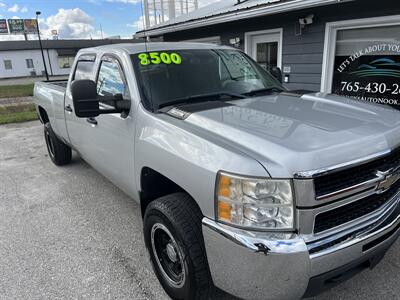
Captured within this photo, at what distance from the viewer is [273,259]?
5.63 ft

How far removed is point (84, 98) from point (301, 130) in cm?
162

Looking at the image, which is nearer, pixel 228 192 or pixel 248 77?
pixel 228 192

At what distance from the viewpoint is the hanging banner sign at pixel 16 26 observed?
50.6 meters

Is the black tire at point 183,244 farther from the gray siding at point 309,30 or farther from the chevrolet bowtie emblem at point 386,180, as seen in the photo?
the gray siding at point 309,30

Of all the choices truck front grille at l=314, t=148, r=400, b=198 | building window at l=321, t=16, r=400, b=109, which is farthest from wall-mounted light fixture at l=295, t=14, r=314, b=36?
truck front grille at l=314, t=148, r=400, b=198

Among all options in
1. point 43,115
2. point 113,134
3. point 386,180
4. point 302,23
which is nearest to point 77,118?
point 113,134

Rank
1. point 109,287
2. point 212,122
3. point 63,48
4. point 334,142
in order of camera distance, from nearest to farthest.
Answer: point 334,142 < point 212,122 < point 109,287 < point 63,48

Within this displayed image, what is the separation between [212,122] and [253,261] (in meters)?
0.94

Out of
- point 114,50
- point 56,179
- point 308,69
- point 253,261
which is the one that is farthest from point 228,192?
point 308,69

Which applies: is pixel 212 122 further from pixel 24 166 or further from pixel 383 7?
pixel 24 166

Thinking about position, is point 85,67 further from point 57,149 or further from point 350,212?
point 350,212

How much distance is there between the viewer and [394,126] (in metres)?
2.23

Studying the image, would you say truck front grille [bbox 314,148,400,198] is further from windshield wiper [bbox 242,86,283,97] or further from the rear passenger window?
the rear passenger window

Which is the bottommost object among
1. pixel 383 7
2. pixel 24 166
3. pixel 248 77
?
pixel 24 166
